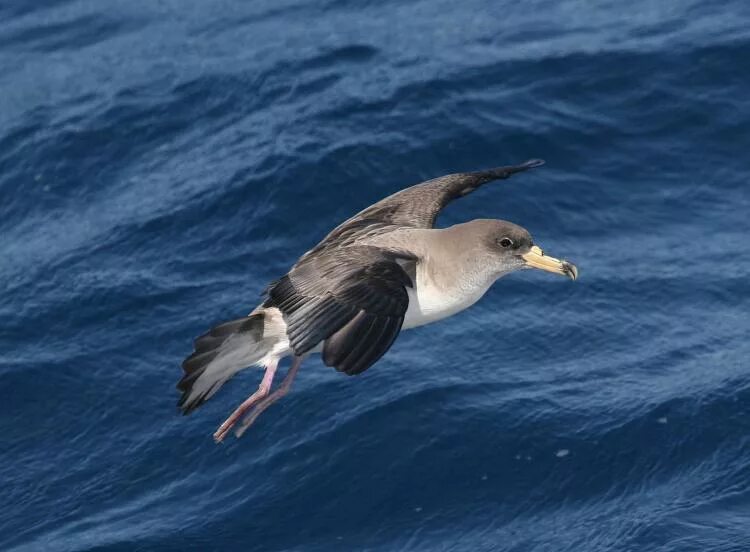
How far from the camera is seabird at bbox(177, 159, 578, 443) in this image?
959 centimetres

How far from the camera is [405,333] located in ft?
49.1

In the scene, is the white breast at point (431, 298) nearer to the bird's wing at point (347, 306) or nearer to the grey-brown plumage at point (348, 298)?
the grey-brown plumage at point (348, 298)

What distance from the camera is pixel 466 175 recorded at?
12375 millimetres

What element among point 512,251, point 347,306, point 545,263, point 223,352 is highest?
point 347,306

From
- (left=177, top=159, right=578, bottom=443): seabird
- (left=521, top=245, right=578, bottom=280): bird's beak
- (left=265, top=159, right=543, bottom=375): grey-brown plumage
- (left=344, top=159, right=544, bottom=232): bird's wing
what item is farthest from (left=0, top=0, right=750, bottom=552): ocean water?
(left=265, top=159, right=543, bottom=375): grey-brown plumage

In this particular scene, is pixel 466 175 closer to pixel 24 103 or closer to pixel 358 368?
pixel 358 368

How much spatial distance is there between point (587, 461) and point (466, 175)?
2819 mm

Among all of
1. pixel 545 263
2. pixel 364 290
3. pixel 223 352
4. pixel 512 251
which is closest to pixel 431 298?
pixel 512 251

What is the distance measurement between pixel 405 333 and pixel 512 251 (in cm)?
415

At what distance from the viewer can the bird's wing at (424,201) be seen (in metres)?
11.8

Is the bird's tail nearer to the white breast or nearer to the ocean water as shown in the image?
the white breast

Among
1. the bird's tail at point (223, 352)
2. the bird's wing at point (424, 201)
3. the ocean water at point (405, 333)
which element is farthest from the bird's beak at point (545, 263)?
the ocean water at point (405, 333)

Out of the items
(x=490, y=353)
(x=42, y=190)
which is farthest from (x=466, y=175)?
(x=42, y=190)

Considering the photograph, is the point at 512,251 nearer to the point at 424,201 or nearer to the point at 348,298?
the point at 424,201
